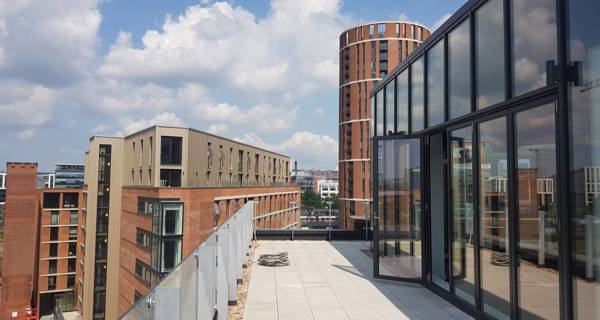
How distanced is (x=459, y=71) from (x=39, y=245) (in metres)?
59.1

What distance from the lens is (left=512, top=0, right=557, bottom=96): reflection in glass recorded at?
14.0ft

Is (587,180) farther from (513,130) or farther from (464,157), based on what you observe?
(464,157)

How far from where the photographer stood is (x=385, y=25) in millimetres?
60031

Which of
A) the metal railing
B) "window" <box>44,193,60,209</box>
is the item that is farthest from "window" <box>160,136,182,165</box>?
the metal railing

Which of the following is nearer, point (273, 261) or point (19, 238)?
point (273, 261)

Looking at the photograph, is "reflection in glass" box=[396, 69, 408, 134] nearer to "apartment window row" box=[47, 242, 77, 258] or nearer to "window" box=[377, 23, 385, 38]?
"window" box=[377, 23, 385, 38]

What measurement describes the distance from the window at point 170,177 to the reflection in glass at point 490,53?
103 ft

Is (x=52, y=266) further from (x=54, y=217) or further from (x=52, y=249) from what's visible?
(x=54, y=217)

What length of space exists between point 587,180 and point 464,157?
2.69 m

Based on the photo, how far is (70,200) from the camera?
177ft

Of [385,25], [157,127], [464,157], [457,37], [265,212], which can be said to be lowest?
[265,212]

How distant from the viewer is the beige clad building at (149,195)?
31.7m

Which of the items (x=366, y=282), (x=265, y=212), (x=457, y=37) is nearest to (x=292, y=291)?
(x=366, y=282)

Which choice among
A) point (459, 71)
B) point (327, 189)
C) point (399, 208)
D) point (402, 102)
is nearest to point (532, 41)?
point (459, 71)
